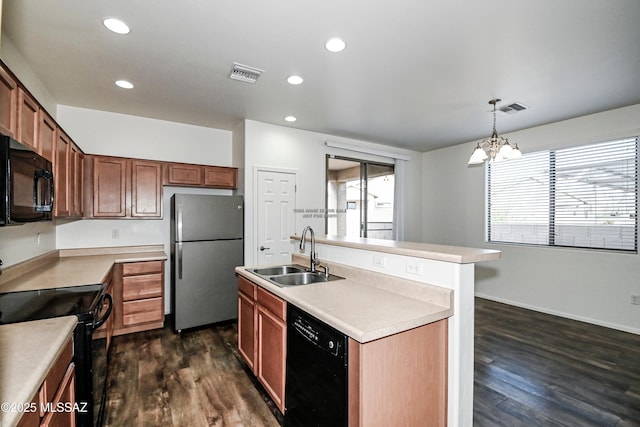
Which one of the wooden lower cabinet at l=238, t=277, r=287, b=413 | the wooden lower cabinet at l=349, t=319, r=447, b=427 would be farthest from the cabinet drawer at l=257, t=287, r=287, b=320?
Result: the wooden lower cabinet at l=349, t=319, r=447, b=427

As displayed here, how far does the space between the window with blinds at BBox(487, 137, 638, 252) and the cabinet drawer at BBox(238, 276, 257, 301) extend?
433 centimetres

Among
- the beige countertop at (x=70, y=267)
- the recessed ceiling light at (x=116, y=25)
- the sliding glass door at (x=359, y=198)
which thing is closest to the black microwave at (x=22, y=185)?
the beige countertop at (x=70, y=267)

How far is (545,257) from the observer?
4355 mm

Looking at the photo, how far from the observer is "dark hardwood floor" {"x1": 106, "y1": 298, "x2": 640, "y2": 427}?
211 cm

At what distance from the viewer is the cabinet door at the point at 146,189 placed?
3768mm

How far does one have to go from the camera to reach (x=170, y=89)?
317 centimetres

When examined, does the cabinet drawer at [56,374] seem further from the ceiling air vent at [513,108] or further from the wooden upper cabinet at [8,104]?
the ceiling air vent at [513,108]

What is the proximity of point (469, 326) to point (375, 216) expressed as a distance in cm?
408

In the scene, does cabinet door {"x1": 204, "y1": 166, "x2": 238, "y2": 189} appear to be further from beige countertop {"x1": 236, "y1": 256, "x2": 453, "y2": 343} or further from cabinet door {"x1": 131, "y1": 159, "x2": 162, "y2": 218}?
beige countertop {"x1": 236, "y1": 256, "x2": 453, "y2": 343}

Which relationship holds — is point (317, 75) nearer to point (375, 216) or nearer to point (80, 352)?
point (80, 352)

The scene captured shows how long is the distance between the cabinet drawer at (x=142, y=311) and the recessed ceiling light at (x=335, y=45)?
335 centimetres

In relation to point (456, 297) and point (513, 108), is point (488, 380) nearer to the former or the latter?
point (456, 297)

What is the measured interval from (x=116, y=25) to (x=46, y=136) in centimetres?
96

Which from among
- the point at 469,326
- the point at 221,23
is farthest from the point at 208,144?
the point at 469,326
